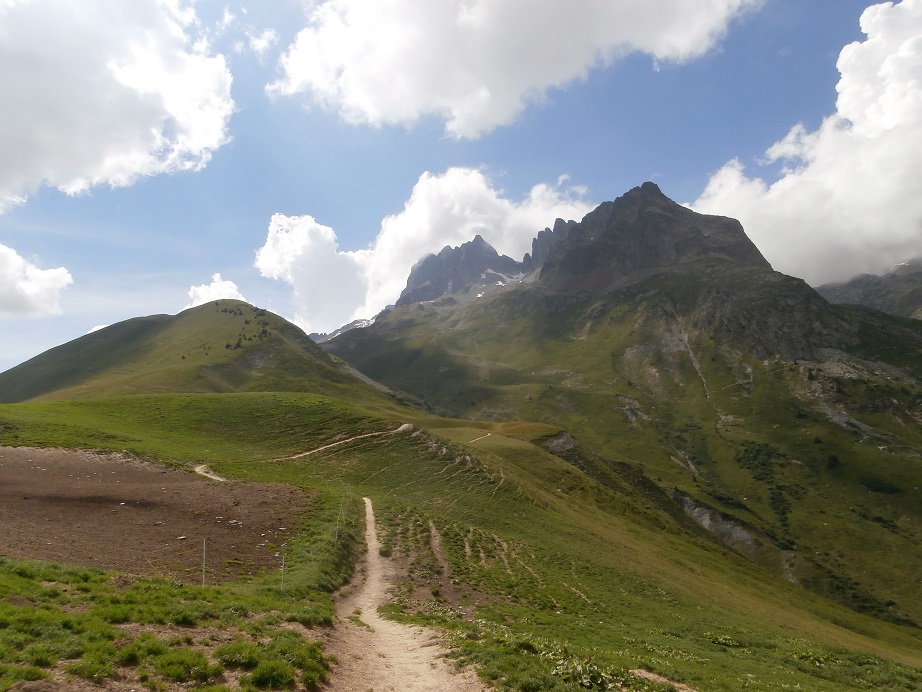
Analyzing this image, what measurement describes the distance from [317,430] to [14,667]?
2468 inches

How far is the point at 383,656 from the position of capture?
1873cm

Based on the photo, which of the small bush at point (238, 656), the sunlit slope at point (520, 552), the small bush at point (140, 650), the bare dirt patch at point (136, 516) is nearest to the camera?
the small bush at point (140, 650)

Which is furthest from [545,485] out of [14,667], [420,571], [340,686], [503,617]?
[14,667]

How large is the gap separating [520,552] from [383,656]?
25315 millimetres

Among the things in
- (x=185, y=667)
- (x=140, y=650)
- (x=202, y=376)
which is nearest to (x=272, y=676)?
(x=185, y=667)

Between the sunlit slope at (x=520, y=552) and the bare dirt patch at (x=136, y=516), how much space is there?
3.58 metres

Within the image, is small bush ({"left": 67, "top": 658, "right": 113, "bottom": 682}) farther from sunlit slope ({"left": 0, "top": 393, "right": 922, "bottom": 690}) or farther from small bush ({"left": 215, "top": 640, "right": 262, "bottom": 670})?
sunlit slope ({"left": 0, "top": 393, "right": 922, "bottom": 690})

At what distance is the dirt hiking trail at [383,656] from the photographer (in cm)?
1611

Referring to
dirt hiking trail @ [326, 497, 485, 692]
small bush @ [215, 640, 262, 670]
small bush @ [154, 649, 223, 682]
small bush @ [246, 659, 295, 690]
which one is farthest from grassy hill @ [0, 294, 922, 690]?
small bush @ [246, 659, 295, 690]

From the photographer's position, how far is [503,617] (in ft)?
86.1

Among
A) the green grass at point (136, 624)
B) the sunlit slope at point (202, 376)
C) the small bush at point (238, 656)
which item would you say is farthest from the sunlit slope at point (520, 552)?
the sunlit slope at point (202, 376)

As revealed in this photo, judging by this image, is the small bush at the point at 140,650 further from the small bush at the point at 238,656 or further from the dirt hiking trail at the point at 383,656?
the dirt hiking trail at the point at 383,656

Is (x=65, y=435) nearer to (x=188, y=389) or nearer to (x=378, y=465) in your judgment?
(x=378, y=465)

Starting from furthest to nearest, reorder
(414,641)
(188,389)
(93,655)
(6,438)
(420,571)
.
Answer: (188,389) → (6,438) → (420,571) → (414,641) → (93,655)
